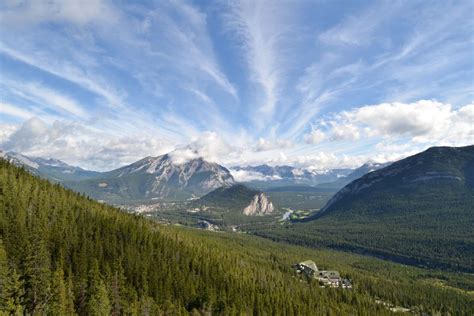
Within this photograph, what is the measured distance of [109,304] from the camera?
107312 mm

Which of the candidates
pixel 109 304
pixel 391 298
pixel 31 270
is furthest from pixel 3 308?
pixel 391 298

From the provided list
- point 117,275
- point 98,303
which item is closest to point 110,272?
point 117,275

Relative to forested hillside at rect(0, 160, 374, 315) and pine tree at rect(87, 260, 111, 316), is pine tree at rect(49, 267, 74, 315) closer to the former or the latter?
forested hillside at rect(0, 160, 374, 315)

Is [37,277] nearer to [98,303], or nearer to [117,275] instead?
[98,303]

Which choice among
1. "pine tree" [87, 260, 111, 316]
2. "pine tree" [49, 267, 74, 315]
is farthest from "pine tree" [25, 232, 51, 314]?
"pine tree" [87, 260, 111, 316]

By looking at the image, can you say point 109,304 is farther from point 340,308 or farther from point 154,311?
point 340,308

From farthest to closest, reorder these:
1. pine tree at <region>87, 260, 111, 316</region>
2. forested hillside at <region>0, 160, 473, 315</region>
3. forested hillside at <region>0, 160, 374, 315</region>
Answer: forested hillside at <region>0, 160, 473, 315</region> → forested hillside at <region>0, 160, 374, 315</region> → pine tree at <region>87, 260, 111, 316</region>

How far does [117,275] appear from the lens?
124m

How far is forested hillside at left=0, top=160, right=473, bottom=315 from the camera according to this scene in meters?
103

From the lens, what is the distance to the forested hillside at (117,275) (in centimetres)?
10300

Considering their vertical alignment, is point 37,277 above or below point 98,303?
above

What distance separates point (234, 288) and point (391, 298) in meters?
100

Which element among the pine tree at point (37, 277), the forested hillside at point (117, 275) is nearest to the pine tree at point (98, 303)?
the forested hillside at point (117, 275)

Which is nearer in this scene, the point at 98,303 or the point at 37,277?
the point at 98,303
